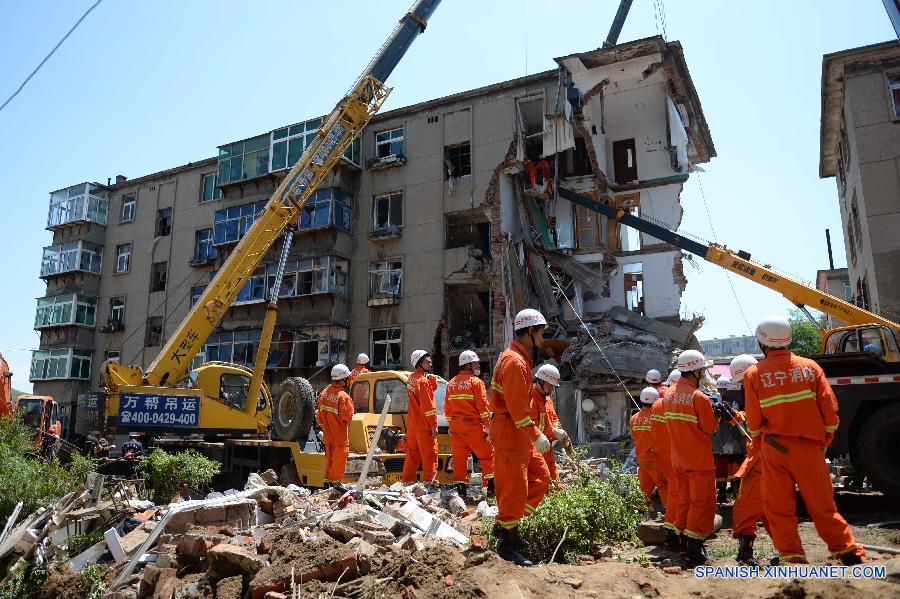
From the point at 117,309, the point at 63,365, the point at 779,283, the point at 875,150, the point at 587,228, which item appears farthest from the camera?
the point at 117,309

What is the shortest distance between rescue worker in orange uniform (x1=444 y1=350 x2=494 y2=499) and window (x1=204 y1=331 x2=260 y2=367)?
671 inches

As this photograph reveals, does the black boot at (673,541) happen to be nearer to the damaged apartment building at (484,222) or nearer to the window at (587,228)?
the damaged apartment building at (484,222)

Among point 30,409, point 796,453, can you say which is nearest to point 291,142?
point 30,409

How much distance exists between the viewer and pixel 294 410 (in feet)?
34.7

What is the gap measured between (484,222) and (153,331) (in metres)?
15.8

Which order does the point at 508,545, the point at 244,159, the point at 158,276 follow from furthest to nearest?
the point at 158,276, the point at 244,159, the point at 508,545

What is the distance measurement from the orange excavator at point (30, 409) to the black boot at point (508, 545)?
42.8 feet

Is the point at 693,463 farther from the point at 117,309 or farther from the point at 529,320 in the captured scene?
the point at 117,309

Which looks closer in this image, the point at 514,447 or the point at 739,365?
the point at 514,447

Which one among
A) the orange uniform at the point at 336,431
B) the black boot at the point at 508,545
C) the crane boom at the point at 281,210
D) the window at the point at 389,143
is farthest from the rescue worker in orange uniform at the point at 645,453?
the window at the point at 389,143

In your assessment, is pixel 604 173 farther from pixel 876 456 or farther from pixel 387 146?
pixel 876 456

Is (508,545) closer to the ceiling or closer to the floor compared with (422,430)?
closer to the floor

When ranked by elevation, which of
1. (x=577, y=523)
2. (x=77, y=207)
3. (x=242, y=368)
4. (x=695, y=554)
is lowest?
(x=695, y=554)

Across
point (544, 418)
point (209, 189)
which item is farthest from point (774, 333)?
point (209, 189)
